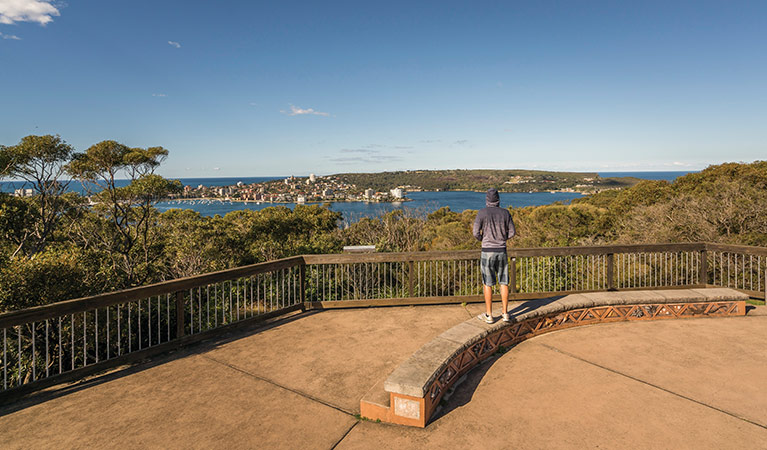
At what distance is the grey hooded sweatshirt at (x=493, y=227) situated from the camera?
14.8 feet

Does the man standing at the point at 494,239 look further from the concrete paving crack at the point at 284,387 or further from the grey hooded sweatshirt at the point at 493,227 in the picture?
the concrete paving crack at the point at 284,387

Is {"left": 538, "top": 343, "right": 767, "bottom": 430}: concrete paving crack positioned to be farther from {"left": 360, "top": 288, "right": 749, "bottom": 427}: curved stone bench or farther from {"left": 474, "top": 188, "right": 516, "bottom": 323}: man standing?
{"left": 474, "top": 188, "right": 516, "bottom": 323}: man standing

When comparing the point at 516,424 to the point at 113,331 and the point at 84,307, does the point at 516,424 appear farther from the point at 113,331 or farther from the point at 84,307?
the point at 113,331

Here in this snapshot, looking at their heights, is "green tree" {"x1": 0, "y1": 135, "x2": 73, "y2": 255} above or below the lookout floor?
above

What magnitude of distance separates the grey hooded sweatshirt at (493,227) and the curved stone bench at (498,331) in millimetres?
958

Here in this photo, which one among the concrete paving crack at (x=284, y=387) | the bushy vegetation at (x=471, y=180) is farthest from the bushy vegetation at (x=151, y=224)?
the bushy vegetation at (x=471, y=180)

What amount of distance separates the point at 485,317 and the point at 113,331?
5.93 meters

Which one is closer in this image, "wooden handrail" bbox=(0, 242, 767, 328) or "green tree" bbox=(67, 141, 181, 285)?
"wooden handrail" bbox=(0, 242, 767, 328)

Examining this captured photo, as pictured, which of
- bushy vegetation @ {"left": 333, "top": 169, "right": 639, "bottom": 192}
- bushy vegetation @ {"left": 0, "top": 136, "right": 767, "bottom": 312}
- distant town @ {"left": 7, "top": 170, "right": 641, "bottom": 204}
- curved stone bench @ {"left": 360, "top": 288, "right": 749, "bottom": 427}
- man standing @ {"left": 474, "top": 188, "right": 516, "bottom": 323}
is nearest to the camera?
curved stone bench @ {"left": 360, "top": 288, "right": 749, "bottom": 427}

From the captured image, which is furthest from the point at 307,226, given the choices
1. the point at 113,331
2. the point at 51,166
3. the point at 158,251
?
the point at 113,331

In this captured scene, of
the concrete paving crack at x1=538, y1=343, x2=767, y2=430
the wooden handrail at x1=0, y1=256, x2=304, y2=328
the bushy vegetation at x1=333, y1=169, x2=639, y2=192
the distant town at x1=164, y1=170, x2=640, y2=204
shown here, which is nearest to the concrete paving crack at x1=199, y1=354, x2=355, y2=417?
the wooden handrail at x1=0, y1=256, x2=304, y2=328

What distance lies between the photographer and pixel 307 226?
2158cm

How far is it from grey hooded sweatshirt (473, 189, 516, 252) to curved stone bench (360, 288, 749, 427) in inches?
37.7

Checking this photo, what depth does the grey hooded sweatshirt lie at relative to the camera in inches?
177
